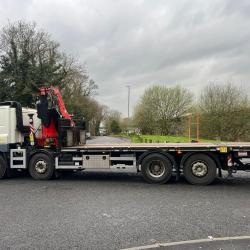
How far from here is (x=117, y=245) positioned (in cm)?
539

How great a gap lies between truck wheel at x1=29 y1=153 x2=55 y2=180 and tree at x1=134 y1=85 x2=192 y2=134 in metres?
42.6

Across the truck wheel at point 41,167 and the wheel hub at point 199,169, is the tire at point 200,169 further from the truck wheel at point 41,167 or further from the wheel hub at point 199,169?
the truck wheel at point 41,167

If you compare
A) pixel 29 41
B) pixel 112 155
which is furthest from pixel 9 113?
pixel 29 41

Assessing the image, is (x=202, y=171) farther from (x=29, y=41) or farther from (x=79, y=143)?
(x=29, y=41)

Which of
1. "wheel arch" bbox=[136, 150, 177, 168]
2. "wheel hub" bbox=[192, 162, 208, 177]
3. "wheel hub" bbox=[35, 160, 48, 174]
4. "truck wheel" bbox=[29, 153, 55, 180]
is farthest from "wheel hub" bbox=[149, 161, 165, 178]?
"wheel hub" bbox=[35, 160, 48, 174]

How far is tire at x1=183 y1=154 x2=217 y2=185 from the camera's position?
10383 millimetres

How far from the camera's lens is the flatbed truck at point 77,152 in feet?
34.4

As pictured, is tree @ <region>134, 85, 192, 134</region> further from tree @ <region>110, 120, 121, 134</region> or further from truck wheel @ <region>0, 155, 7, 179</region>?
truck wheel @ <region>0, 155, 7, 179</region>

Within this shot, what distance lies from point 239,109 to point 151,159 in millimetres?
24610

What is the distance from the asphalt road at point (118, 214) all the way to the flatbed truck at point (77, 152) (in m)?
0.51

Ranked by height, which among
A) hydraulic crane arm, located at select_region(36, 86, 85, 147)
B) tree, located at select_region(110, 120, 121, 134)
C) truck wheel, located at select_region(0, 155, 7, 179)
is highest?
tree, located at select_region(110, 120, 121, 134)

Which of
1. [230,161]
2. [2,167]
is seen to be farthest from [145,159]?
[2,167]

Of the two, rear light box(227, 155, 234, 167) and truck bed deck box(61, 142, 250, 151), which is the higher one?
truck bed deck box(61, 142, 250, 151)

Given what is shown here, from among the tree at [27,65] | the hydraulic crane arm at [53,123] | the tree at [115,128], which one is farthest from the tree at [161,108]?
the hydraulic crane arm at [53,123]
